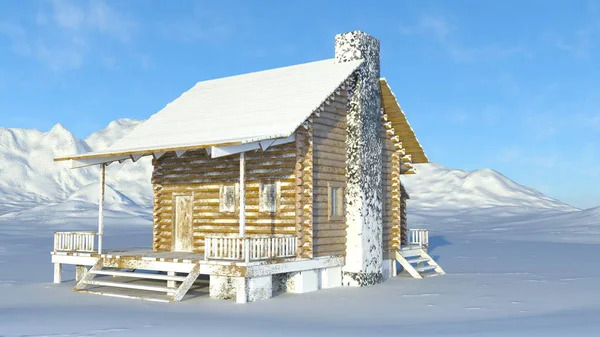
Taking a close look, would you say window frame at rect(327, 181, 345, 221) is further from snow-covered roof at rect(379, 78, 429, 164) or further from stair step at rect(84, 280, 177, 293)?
stair step at rect(84, 280, 177, 293)

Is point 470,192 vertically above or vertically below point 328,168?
above

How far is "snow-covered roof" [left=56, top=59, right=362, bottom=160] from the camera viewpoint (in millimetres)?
19109

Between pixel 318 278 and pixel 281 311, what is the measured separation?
15.5 feet

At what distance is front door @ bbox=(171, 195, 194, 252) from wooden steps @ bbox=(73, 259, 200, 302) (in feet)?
4.87

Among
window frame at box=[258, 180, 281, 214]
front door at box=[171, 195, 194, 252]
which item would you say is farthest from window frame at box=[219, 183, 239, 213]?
front door at box=[171, 195, 194, 252]

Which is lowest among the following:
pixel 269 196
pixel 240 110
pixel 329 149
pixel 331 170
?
pixel 269 196

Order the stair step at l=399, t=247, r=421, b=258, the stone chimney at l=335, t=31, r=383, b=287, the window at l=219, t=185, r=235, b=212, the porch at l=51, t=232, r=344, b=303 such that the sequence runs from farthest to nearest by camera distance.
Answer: the stair step at l=399, t=247, r=421, b=258, the window at l=219, t=185, r=235, b=212, the stone chimney at l=335, t=31, r=383, b=287, the porch at l=51, t=232, r=344, b=303

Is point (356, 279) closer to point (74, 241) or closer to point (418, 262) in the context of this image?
point (418, 262)

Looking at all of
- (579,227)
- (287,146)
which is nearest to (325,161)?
(287,146)

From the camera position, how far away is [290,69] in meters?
25.0

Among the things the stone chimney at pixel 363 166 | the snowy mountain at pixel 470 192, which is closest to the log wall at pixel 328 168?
the stone chimney at pixel 363 166

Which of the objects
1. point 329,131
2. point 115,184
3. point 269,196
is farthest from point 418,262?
point 115,184

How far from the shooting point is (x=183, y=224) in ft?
74.3

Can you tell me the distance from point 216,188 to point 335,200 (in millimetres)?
3869
